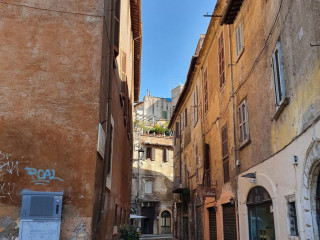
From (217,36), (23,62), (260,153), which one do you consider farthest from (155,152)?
(23,62)

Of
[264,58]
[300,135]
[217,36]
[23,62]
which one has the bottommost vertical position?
[300,135]

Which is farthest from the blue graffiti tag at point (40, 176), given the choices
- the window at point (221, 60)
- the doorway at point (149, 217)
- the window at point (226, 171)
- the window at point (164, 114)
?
the window at point (164, 114)

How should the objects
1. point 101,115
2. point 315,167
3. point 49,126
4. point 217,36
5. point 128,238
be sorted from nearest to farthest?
point 315,167 → point 49,126 → point 101,115 → point 128,238 → point 217,36

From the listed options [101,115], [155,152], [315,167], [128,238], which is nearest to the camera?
[315,167]

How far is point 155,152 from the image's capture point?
128 feet

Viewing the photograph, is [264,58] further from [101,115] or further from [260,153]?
[101,115]

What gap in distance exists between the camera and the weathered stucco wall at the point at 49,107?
18.2 ft

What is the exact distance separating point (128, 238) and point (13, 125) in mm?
7072

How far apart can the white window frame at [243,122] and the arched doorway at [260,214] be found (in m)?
1.46

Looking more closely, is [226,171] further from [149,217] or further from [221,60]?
[149,217]

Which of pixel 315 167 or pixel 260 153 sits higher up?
pixel 260 153

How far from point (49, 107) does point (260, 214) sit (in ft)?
19.2

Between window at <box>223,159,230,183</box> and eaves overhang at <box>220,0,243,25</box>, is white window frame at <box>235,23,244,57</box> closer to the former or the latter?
eaves overhang at <box>220,0,243,25</box>

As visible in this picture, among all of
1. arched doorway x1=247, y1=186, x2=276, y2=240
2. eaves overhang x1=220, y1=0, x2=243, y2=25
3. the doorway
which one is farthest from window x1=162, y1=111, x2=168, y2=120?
arched doorway x1=247, y1=186, x2=276, y2=240
